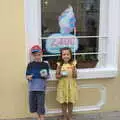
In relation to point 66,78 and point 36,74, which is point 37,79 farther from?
point 66,78

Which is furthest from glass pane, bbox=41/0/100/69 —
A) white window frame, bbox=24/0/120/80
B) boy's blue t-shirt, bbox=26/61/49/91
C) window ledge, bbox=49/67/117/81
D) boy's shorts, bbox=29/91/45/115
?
boy's shorts, bbox=29/91/45/115

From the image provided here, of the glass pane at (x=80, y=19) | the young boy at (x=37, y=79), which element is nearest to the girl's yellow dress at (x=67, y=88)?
the young boy at (x=37, y=79)

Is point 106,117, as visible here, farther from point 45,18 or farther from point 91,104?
point 45,18

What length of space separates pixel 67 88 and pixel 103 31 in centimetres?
129

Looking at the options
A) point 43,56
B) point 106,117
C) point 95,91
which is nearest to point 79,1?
point 43,56

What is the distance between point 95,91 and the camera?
6.47m

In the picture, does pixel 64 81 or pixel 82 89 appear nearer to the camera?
pixel 64 81

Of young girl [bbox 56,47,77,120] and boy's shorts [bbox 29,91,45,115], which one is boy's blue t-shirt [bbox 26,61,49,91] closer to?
boy's shorts [bbox 29,91,45,115]

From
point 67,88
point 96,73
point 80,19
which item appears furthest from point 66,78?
point 80,19

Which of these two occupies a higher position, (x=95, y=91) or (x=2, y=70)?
(x=2, y=70)

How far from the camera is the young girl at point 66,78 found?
5.86 m

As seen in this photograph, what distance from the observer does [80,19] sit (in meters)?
6.44

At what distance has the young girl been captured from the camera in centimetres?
586

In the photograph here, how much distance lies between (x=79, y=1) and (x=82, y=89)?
151 cm
